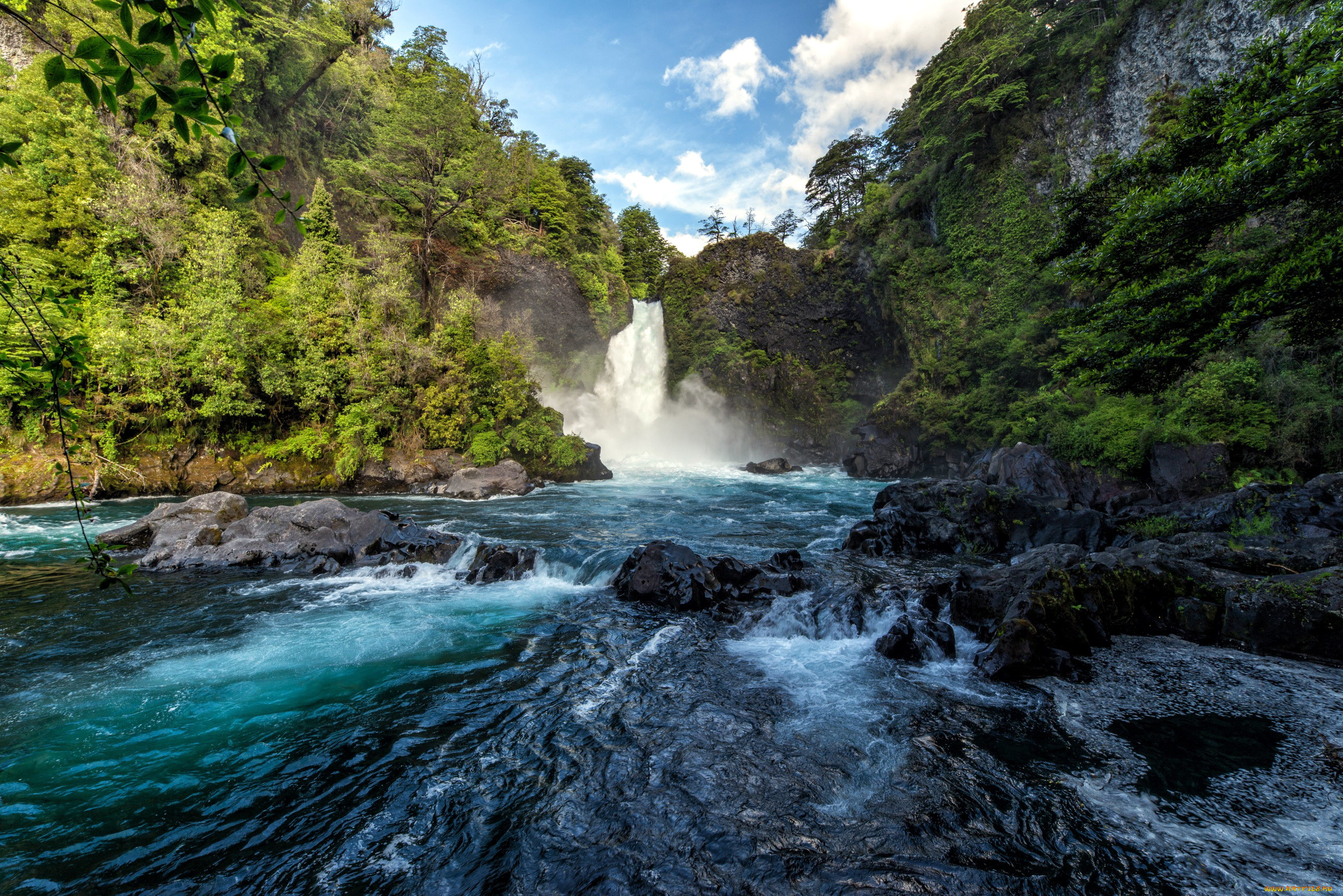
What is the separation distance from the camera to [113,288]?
50.1 ft

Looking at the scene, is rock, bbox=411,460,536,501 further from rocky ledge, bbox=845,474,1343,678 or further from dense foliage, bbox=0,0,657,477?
rocky ledge, bbox=845,474,1343,678

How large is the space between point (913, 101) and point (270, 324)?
34.6 meters

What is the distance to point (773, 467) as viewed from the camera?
2802 centimetres

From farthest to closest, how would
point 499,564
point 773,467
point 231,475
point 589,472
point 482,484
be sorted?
1. point 773,467
2. point 589,472
3. point 482,484
4. point 231,475
5. point 499,564

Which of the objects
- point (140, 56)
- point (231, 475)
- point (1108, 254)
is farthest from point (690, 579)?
point (231, 475)

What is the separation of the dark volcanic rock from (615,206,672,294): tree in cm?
3286

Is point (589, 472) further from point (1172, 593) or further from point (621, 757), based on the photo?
point (1172, 593)

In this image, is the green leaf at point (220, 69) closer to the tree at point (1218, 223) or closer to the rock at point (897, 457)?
the tree at point (1218, 223)

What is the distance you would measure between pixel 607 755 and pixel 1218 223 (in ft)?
38.2

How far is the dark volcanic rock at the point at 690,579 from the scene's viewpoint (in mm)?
8836

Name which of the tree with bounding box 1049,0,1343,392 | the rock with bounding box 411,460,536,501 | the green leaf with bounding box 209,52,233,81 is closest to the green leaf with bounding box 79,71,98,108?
the green leaf with bounding box 209,52,233,81

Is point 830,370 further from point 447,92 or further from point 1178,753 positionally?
point 1178,753

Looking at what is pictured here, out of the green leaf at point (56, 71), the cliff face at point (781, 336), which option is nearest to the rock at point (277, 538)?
the green leaf at point (56, 71)

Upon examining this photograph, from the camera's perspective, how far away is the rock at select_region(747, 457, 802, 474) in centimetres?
2792
